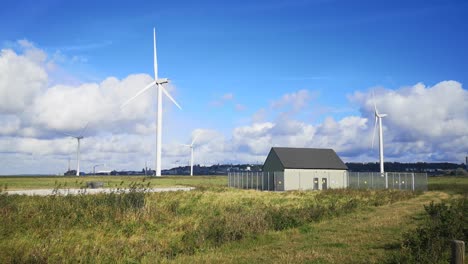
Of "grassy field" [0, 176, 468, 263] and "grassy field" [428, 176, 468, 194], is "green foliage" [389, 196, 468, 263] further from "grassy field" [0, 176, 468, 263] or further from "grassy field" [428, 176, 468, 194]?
"grassy field" [428, 176, 468, 194]

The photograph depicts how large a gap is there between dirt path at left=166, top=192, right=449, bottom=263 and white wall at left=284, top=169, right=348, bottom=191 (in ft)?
116

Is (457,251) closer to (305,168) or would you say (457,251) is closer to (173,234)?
(173,234)

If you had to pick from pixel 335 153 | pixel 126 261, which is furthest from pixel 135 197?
pixel 335 153

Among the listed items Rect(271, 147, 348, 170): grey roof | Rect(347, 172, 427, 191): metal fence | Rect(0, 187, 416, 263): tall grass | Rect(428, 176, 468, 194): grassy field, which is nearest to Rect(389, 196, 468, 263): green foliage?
Rect(0, 187, 416, 263): tall grass

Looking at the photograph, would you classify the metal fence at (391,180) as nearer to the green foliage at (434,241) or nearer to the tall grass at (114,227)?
the tall grass at (114,227)

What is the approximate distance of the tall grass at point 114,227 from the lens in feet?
40.1

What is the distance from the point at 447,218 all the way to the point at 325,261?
4.89 metres

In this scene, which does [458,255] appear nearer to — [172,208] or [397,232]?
[397,232]

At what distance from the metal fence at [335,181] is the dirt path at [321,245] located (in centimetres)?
3568

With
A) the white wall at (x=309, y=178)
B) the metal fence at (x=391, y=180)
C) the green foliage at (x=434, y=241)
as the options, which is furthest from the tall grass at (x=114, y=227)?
the metal fence at (x=391, y=180)

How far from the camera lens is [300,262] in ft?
35.7

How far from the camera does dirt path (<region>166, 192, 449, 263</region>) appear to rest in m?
11.5

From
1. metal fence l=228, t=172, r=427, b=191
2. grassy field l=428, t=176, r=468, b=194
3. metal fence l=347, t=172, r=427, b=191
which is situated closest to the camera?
grassy field l=428, t=176, r=468, b=194

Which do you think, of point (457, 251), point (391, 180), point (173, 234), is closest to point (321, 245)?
point (173, 234)
